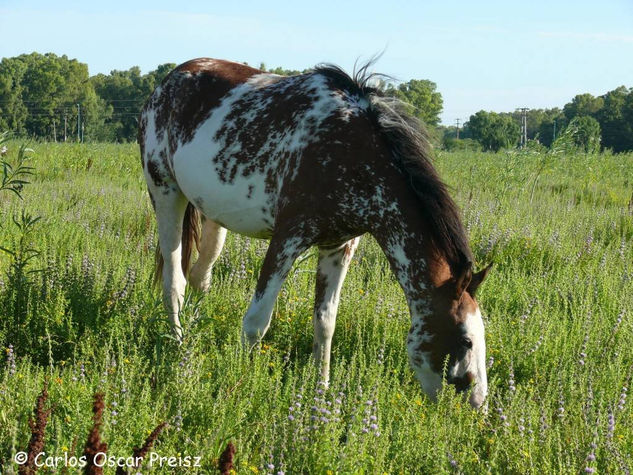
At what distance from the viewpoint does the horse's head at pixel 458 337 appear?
342 cm

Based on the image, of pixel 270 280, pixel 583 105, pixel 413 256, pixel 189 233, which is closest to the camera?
pixel 413 256

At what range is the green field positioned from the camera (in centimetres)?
296

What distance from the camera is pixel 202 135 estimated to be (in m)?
4.70

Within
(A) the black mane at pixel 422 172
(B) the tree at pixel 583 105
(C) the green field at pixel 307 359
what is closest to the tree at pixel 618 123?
(B) the tree at pixel 583 105

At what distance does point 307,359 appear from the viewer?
15.3 ft

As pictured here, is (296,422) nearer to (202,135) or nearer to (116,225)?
(202,135)

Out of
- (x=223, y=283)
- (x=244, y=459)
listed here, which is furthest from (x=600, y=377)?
(x=223, y=283)

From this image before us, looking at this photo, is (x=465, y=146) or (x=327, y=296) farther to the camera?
(x=465, y=146)

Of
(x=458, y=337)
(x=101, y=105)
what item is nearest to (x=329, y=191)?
(x=458, y=337)

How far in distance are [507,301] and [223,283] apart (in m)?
2.41

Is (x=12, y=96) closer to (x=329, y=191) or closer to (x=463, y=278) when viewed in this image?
(x=329, y=191)

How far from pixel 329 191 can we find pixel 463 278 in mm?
928

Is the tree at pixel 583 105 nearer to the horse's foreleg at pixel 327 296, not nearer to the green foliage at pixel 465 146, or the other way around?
the green foliage at pixel 465 146

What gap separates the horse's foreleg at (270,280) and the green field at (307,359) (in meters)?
0.16
